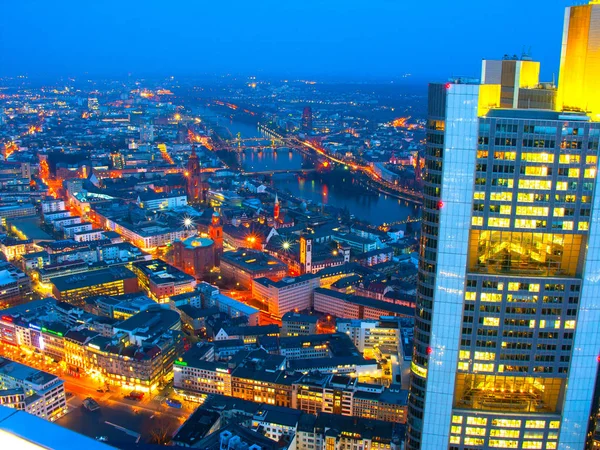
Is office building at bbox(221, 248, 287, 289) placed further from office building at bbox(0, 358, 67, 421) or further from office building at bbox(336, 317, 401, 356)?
office building at bbox(0, 358, 67, 421)

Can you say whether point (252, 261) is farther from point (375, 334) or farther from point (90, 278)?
point (375, 334)

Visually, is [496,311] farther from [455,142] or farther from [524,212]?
[455,142]

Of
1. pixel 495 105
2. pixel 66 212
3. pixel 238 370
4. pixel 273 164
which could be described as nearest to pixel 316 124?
pixel 273 164

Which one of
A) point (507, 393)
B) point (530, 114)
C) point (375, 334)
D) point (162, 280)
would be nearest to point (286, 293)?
point (375, 334)

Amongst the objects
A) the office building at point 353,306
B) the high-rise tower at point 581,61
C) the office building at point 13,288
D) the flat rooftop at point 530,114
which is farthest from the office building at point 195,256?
the high-rise tower at point 581,61

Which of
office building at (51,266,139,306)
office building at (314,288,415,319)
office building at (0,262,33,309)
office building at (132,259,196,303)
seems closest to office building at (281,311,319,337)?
office building at (314,288,415,319)

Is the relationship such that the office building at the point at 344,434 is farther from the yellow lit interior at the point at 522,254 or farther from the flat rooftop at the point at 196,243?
the flat rooftop at the point at 196,243
